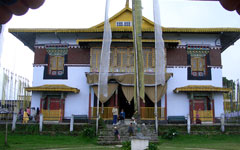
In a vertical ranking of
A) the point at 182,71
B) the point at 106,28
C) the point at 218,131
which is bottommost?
the point at 218,131

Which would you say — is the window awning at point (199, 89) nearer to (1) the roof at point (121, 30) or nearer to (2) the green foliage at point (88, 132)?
(1) the roof at point (121, 30)

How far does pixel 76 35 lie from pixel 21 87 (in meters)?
6.06

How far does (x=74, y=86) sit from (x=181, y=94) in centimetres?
790

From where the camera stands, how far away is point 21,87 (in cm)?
2198

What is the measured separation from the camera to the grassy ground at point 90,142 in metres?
12.9

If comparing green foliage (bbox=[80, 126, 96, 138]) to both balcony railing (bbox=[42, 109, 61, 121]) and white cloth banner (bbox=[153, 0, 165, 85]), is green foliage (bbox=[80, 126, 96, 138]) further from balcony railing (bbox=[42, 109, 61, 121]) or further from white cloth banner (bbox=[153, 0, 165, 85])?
white cloth banner (bbox=[153, 0, 165, 85])

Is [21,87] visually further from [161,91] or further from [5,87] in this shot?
[161,91]

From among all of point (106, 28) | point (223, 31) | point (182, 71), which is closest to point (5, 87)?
point (106, 28)

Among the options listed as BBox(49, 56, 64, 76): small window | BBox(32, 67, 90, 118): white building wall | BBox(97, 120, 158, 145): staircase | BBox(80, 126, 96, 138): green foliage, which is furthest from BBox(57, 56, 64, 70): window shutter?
BBox(80, 126, 96, 138): green foliage

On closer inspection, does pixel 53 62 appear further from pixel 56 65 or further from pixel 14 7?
pixel 14 7

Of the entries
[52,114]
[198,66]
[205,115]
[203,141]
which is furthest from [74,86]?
[203,141]

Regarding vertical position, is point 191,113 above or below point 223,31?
below

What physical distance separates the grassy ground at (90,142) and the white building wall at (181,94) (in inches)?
158

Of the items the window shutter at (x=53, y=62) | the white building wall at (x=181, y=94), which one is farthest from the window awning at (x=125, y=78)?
the window shutter at (x=53, y=62)
